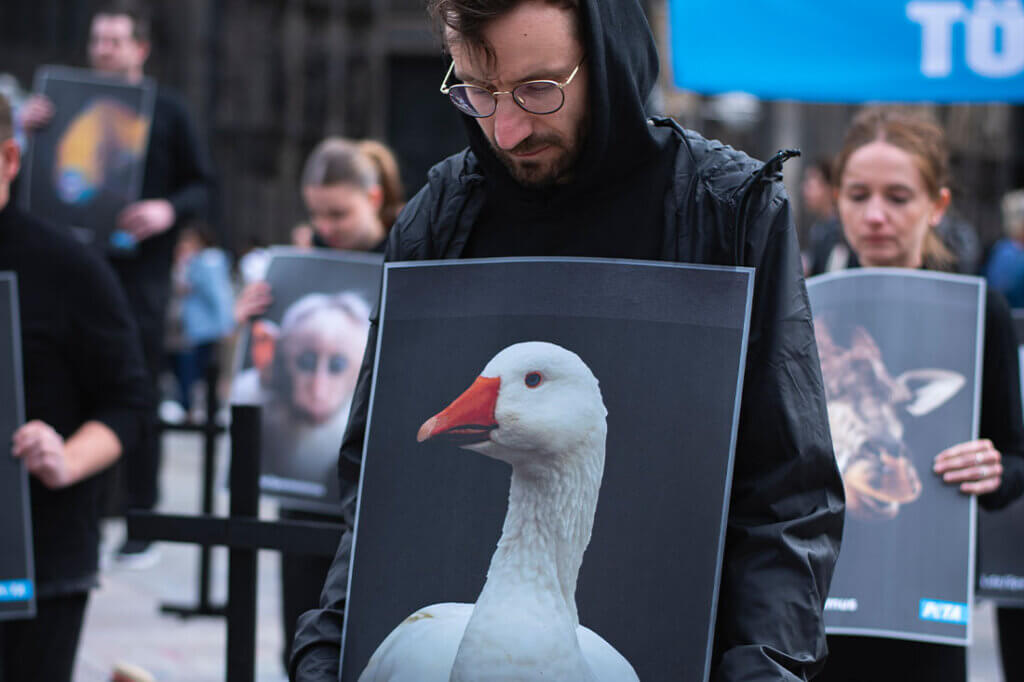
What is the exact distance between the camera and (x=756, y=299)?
1.62 metres

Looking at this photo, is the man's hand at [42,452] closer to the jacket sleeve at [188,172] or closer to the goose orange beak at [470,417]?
the goose orange beak at [470,417]

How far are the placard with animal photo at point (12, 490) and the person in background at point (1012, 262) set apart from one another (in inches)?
244

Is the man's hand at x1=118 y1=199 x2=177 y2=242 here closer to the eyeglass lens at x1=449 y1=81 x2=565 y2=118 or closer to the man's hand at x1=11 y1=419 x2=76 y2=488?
the man's hand at x1=11 y1=419 x2=76 y2=488

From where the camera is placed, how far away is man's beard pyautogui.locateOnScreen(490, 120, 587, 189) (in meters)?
1.67

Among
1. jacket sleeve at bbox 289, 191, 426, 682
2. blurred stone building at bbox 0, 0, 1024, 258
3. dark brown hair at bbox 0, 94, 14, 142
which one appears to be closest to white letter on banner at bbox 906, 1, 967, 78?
dark brown hair at bbox 0, 94, 14, 142

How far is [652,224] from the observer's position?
5.58 ft

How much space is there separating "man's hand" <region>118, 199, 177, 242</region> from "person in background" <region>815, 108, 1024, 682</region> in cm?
333

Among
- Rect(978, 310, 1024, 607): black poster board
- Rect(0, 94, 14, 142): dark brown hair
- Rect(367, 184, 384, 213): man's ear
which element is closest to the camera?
Rect(0, 94, 14, 142): dark brown hair

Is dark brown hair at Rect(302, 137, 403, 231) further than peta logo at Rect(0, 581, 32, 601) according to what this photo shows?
Yes

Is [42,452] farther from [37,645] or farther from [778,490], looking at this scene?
[778,490]

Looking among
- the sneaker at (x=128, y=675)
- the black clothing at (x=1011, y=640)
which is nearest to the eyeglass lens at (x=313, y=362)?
the sneaker at (x=128, y=675)

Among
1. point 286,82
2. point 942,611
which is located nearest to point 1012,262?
point 942,611

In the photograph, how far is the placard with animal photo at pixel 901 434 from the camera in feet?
8.14

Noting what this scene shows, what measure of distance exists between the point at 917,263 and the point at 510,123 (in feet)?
5.24
